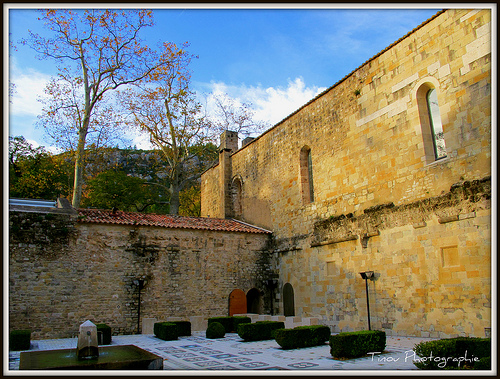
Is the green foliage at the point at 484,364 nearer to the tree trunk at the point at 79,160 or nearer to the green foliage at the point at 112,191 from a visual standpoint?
the tree trunk at the point at 79,160

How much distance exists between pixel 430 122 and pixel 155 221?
1256 cm

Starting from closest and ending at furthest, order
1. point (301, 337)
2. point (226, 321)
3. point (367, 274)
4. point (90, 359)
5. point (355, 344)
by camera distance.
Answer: point (90, 359) < point (355, 344) < point (301, 337) < point (367, 274) < point (226, 321)

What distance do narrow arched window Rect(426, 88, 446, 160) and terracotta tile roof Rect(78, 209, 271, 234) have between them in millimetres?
10220

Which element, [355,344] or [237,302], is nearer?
[355,344]

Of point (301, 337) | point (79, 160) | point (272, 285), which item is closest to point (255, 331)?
point (301, 337)

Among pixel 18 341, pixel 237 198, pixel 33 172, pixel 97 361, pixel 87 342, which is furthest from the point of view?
pixel 33 172

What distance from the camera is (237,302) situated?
18.9 metres

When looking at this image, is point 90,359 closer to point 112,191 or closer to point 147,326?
point 147,326

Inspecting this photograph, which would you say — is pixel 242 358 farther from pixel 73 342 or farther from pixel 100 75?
pixel 100 75

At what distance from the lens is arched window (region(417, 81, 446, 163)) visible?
12539 mm

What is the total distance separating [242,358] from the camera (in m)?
9.75

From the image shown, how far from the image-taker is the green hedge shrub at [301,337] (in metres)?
11.1

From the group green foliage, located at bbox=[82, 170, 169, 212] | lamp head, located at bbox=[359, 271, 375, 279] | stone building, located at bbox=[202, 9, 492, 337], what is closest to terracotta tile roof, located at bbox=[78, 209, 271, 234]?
stone building, located at bbox=[202, 9, 492, 337]

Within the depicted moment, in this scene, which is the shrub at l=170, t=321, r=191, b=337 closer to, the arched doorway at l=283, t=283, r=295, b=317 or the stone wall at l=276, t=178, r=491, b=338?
the stone wall at l=276, t=178, r=491, b=338
